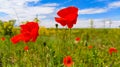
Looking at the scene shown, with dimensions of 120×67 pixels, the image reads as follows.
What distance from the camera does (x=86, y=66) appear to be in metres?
5.20

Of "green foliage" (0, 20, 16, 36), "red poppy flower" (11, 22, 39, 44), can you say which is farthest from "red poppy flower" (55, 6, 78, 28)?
"green foliage" (0, 20, 16, 36)

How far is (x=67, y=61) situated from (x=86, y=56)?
2.54 metres

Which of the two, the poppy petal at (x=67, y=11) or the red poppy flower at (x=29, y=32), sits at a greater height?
the poppy petal at (x=67, y=11)

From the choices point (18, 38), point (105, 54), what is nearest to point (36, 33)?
point (18, 38)

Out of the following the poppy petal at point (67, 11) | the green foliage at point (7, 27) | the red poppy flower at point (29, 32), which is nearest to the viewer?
the red poppy flower at point (29, 32)

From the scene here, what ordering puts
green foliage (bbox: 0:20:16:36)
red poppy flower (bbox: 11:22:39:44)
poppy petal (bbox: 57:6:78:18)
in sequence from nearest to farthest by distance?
red poppy flower (bbox: 11:22:39:44), poppy petal (bbox: 57:6:78:18), green foliage (bbox: 0:20:16:36)

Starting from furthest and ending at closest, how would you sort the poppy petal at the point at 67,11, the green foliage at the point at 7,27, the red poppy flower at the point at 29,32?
the green foliage at the point at 7,27 → the poppy petal at the point at 67,11 → the red poppy flower at the point at 29,32

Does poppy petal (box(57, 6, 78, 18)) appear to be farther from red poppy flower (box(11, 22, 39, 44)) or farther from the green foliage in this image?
the green foliage

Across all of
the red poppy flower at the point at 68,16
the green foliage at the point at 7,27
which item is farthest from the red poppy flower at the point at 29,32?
the green foliage at the point at 7,27

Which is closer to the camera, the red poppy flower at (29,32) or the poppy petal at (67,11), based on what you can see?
the red poppy flower at (29,32)

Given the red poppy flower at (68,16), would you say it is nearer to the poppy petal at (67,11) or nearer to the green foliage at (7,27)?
the poppy petal at (67,11)

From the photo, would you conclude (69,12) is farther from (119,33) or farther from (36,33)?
(119,33)

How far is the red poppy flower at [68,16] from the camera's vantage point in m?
2.80

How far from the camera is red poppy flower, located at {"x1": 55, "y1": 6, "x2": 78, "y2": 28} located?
280 cm
